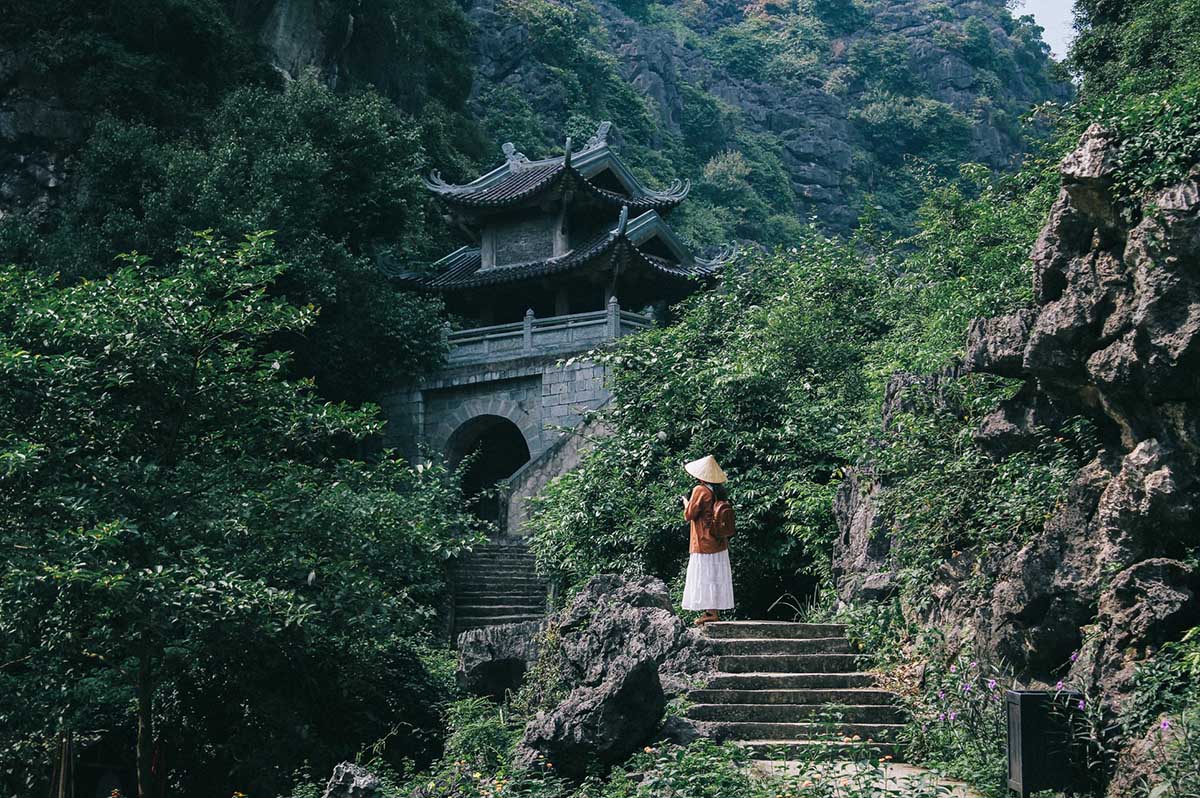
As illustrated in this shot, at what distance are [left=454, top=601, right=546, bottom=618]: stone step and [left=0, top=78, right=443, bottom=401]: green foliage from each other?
21.4 feet

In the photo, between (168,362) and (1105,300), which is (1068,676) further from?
(168,362)

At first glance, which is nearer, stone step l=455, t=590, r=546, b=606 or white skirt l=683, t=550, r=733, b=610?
white skirt l=683, t=550, r=733, b=610

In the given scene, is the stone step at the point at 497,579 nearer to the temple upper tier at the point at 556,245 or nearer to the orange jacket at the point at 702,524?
the orange jacket at the point at 702,524

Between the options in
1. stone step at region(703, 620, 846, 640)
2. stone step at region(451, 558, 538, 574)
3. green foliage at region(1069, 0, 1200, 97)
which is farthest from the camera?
stone step at region(451, 558, 538, 574)

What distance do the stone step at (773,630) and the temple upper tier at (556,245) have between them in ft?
55.0

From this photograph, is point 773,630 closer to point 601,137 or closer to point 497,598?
point 497,598

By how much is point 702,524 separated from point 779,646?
1298 millimetres

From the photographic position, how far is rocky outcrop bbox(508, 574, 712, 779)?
25.9 ft

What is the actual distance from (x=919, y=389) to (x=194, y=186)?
48.6 ft

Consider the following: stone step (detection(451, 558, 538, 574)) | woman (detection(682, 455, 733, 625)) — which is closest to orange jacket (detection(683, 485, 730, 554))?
woman (detection(682, 455, 733, 625))

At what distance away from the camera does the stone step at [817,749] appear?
730 cm

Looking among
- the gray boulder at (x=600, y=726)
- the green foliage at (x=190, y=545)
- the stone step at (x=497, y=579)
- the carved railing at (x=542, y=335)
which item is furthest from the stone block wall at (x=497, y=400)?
the gray boulder at (x=600, y=726)

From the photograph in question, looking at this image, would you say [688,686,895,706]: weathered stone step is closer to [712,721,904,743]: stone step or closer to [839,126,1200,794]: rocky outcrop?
[712,721,904,743]: stone step

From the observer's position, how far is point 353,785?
743 centimetres
